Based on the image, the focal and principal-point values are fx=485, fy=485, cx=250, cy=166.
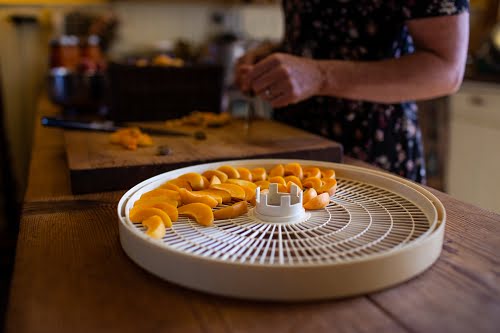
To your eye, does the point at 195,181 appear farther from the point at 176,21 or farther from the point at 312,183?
the point at 176,21

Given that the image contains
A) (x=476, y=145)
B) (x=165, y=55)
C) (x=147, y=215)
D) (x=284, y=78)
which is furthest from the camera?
(x=476, y=145)

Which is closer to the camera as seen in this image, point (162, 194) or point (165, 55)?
point (162, 194)

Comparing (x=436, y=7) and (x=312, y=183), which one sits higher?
(x=436, y=7)

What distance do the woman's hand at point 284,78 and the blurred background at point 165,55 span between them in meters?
0.84

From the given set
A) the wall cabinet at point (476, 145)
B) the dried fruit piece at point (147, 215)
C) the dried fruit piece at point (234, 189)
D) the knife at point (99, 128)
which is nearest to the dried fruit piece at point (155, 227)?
the dried fruit piece at point (147, 215)

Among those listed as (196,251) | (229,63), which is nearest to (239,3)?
(229,63)

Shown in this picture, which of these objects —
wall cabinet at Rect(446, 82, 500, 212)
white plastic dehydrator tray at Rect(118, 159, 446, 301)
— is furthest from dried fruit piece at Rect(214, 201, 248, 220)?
wall cabinet at Rect(446, 82, 500, 212)

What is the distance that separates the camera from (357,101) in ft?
3.85

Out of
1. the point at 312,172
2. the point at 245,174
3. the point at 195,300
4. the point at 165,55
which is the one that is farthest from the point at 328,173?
the point at 165,55

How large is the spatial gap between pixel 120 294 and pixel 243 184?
254 millimetres

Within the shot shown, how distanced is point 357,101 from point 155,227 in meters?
0.78

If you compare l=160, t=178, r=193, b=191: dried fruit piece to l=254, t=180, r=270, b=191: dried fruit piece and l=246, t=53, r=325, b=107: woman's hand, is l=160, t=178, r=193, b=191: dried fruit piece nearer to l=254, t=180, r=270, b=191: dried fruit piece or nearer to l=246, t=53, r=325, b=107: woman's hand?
l=254, t=180, r=270, b=191: dried fruit piece

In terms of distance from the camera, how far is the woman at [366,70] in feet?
3.19

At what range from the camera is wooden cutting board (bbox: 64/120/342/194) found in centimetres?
77
